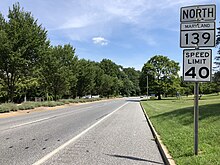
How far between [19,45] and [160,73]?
46.6 meters

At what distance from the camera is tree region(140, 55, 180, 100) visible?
218 feet

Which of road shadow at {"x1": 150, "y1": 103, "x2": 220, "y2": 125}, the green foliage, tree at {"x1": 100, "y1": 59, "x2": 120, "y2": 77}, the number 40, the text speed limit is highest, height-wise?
tree at {"x1": 100, "y1": 59, "x2": 120, "y2": 77}

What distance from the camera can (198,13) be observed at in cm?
639

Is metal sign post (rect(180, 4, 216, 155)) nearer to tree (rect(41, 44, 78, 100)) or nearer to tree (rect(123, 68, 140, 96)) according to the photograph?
tree (rect(41, 44, 78, 100))

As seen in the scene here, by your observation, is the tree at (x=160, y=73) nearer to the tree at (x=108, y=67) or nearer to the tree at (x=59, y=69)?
the tree at (x=59, y=69)

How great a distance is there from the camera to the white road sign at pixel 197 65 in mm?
6215

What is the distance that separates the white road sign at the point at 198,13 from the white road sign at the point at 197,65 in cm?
80

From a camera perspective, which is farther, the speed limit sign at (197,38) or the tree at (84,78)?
the tree at (84,78)

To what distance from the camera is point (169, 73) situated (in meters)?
68.2

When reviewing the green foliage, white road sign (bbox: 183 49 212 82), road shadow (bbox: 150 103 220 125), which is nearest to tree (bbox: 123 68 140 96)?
the green foliage

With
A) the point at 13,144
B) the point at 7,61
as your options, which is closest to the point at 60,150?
the point at 13,144

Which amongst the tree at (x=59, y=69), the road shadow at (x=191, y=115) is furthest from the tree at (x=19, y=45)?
the road shadow at (x=191, y=115)

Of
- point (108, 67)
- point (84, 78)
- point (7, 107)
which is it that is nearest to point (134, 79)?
point (108, 67)

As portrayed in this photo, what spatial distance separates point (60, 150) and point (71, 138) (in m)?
2.19
